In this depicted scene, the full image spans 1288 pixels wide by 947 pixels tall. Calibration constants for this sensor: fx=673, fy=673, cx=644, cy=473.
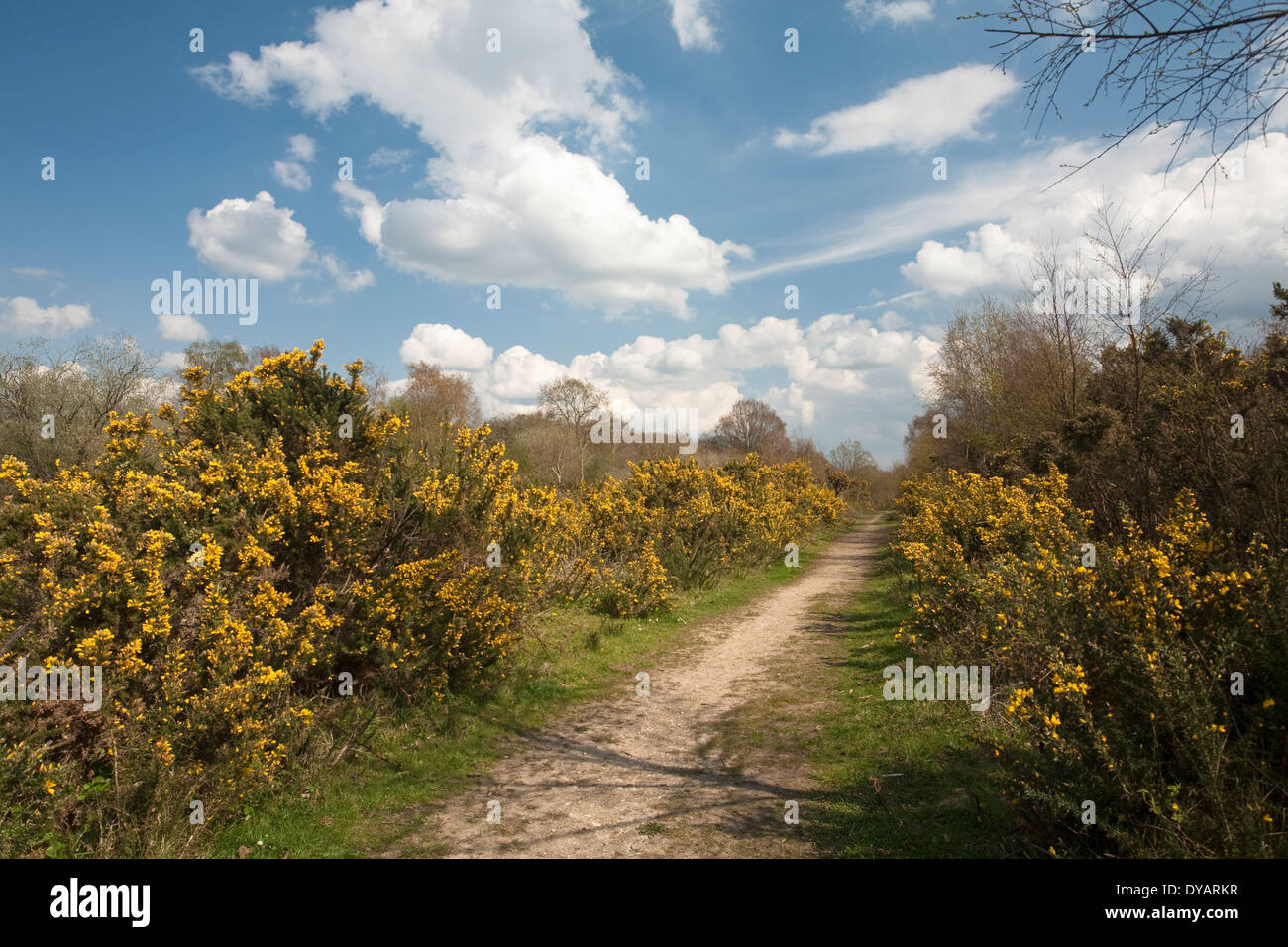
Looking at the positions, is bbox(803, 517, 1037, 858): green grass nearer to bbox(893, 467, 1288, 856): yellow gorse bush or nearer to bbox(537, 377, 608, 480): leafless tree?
bbox(893, 467, 1288, 856): yellow gorse bush

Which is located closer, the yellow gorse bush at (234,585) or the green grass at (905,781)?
the yellow gorse bush at (234,585)

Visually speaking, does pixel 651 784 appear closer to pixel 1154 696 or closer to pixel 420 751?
pixel 420 751

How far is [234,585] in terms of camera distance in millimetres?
5055

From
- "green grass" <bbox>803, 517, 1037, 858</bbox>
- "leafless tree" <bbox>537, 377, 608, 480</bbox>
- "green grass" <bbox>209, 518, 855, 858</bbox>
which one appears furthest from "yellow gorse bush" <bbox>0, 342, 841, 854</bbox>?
"leafless tree" <bbox>537, 377, 608, 480</bbox>

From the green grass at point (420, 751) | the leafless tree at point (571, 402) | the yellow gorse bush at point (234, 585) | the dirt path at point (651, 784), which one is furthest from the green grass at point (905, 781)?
the leafless tree at point (571, 402)

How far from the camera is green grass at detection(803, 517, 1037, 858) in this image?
4289mm

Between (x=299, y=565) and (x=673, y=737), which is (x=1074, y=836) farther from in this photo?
(x=299, y=565)

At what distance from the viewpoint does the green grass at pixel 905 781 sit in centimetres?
429

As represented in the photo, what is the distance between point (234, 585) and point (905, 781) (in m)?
5.38

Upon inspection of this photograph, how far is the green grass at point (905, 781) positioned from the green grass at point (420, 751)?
9.16 feet

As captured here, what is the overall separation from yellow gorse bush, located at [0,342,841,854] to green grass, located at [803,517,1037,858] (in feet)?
12.1

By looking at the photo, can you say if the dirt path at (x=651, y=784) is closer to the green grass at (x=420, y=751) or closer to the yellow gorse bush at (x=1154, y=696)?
the green grass at (x=420, y=751)

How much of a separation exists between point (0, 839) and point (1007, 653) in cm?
565
